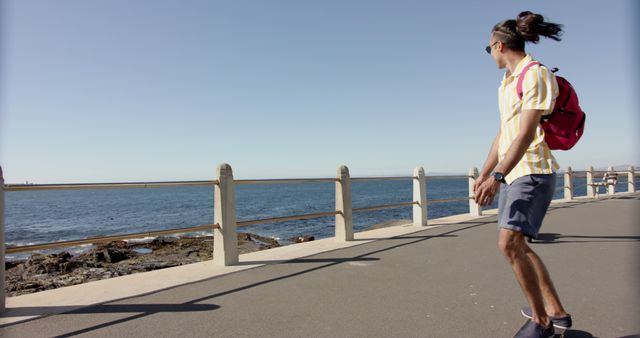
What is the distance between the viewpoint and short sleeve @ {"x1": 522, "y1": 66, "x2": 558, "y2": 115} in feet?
7.12

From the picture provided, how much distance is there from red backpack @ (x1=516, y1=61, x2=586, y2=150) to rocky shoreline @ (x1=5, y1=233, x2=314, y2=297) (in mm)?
10207

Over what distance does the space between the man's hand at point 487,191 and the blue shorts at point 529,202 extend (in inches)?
8.9

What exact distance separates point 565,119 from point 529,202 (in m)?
0.53

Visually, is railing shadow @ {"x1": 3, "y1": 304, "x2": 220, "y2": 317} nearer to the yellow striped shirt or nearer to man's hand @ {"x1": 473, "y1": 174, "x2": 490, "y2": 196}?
man's hand @ {"x1": 473, "y1": 174, "x2": 490, "y2": 196}

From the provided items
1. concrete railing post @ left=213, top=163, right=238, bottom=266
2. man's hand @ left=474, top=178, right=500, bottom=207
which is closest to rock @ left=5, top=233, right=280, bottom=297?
concrete railing post @ left=213, top=163, right=238, bottom=266

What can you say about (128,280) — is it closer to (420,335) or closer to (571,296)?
(420,335)

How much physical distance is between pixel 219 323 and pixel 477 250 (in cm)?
413

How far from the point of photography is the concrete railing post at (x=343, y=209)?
22.4ft

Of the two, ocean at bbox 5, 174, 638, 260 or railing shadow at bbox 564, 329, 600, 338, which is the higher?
railing shadow at bbox 564, 329, 600, 338

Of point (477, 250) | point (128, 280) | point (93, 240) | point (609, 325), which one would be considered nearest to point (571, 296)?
point (609, 325)

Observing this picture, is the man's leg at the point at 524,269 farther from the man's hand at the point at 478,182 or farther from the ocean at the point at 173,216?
the ocean at the point at 173,216

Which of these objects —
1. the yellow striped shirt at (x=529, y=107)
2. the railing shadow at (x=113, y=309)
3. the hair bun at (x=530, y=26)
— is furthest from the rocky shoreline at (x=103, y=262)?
the hair bun at (x=530, y=26)

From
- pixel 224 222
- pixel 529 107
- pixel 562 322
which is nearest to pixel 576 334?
pixel 562 322

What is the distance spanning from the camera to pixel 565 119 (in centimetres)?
226
